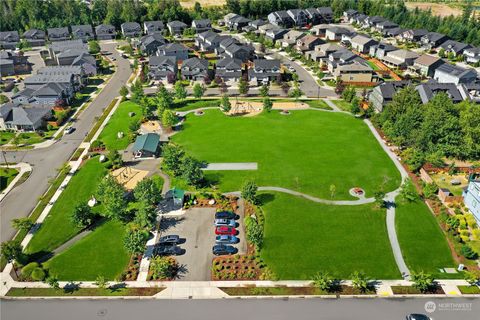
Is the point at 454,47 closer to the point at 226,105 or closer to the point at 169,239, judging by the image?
the point at 226,105

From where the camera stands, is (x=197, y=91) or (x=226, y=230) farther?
(x=197, y=91)

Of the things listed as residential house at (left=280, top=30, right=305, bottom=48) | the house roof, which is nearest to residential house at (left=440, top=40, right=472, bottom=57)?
residential house at (left=280, top=30, right=305, bottom=48)

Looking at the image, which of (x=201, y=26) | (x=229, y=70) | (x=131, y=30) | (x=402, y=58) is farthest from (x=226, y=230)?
(x=131, y=30)

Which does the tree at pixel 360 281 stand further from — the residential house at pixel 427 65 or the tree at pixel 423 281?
the residential house at pixel 427 65

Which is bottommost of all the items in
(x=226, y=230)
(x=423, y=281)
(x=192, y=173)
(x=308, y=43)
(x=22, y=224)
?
(x=423, y=281)

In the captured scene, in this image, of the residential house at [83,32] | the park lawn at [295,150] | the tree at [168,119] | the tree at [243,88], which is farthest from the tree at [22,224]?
the residential house at [83,32]

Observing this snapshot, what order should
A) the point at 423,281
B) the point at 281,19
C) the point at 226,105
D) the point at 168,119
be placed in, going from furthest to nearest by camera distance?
the point at 281,19
the point at 226,105
the point at 168,119
the point at 423,281

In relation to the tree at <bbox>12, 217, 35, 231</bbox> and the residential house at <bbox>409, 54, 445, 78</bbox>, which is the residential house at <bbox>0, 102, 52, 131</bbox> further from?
the residential house at <bbox>409, 54, 445, 78</bbox>
